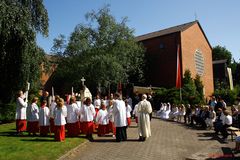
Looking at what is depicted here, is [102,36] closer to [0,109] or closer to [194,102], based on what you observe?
[194,102]

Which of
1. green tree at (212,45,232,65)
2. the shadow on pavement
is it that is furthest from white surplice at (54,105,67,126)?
green tree at (212,45,232,65)

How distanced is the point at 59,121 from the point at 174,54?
32176mm

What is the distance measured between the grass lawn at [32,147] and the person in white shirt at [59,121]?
0.26 m

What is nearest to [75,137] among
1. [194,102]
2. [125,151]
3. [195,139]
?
[125,151]

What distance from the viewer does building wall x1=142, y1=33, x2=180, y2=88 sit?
43.4m

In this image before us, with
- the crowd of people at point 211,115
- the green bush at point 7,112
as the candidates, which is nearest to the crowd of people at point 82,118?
the crowd of people at point 211,115

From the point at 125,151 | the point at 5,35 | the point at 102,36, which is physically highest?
the point at 102,36

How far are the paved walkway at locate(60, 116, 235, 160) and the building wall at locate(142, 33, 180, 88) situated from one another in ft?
95.0

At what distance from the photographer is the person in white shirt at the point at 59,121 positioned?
12750 mm

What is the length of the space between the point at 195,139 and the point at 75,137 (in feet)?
16.3

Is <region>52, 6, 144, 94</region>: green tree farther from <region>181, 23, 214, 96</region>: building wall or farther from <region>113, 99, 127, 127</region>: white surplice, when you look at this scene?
<region>113, 99, 127, 127</region>: white surplice

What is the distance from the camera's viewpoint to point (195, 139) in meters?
14.0

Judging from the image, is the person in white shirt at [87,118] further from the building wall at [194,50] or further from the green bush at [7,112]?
the building wall at [194,50]

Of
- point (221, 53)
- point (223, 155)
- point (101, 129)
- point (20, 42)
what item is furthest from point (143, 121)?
point (221, 53)
